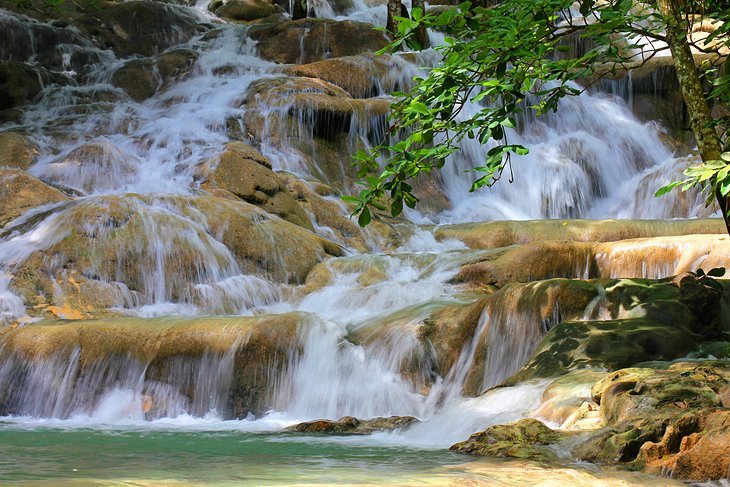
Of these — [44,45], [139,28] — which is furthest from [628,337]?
[139,28]

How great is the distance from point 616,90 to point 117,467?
17.4 m

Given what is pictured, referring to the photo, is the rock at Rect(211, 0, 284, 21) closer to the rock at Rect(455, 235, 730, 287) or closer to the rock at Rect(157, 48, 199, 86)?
the rock at Rect(157, 48, 199, 86)

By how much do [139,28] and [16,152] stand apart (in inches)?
380

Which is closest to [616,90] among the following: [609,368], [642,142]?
[642,142]

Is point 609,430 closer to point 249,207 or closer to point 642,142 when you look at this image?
point 249,207

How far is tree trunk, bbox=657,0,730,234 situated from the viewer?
16.7 feet

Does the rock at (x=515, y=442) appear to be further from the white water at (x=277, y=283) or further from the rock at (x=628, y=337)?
the rock at (x=628, y=337)

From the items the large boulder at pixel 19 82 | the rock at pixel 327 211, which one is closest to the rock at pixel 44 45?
the large boulder at pixel 19 82

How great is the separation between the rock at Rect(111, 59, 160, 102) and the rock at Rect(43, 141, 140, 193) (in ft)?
17.0

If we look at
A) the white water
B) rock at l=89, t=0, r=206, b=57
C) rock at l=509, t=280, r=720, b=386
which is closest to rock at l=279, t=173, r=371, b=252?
the white water

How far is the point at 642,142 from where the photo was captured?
1756cm

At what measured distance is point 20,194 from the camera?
11.1m

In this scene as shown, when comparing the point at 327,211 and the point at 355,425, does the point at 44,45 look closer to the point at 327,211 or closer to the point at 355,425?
the point at 327,211

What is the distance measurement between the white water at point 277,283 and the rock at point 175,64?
781mm
